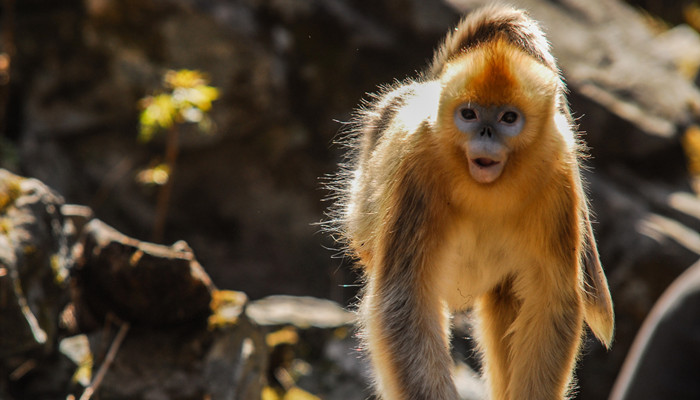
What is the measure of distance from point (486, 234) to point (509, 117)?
0.66m

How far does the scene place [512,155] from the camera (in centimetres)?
332

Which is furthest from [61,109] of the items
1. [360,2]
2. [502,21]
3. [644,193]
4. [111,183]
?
[644,193]

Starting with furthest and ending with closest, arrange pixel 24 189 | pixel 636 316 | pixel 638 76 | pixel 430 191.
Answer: pixel 638 76, pixel 636 316, pixel 24 189, pixel 430 191

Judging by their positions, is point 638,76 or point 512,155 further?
point 638,76

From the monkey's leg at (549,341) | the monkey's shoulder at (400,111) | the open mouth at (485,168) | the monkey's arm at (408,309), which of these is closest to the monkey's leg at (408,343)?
the monkey's arm at (408,309)

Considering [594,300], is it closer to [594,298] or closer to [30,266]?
[594,298]

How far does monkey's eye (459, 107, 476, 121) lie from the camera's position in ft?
10.8

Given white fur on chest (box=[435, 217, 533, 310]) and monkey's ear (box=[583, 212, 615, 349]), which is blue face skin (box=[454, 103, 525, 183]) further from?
monkey's ear (box=[583, 212, 615, 349])

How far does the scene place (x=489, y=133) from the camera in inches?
126

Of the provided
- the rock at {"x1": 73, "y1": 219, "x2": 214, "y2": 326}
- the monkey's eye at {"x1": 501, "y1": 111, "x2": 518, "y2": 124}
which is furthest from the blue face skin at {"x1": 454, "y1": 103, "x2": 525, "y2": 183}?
the rock at {"x1": 73, "y1": 219, "x2": 214, "y2": 326}

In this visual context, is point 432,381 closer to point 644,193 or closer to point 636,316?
point 636,316

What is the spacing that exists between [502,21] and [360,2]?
542 cm

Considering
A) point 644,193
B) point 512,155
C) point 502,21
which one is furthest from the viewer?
point 644,193

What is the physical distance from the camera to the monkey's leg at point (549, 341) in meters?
3.60
